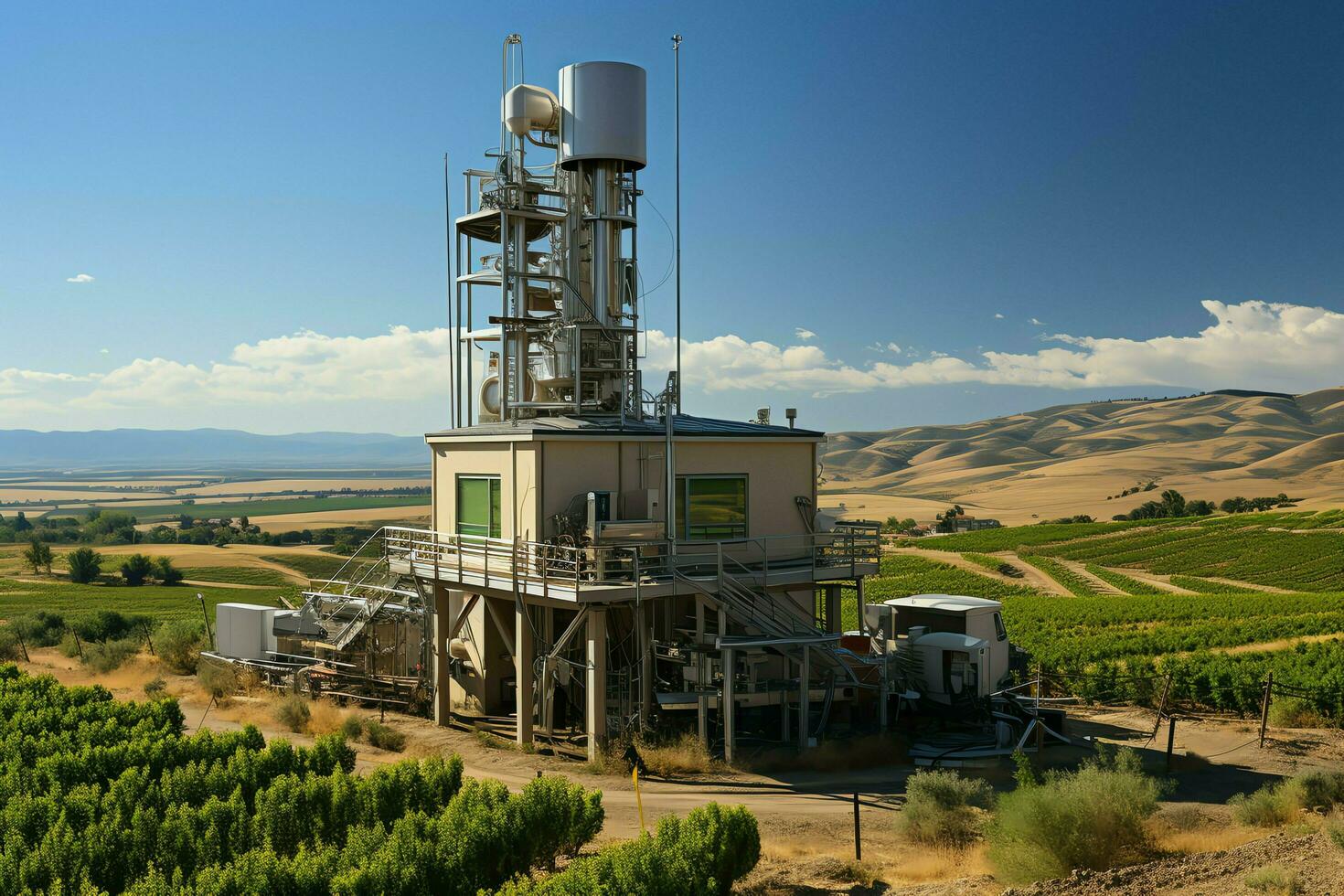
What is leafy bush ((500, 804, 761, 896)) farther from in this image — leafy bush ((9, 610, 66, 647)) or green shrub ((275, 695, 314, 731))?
leafy bush ((9, 610, 66, 647))

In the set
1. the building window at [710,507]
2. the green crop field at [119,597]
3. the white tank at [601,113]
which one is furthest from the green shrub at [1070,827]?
the green crop field at [119,597]

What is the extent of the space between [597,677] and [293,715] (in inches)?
364

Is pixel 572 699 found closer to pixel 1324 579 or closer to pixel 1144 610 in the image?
pixel 1144 610

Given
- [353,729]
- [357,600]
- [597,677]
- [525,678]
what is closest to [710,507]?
[597,677]

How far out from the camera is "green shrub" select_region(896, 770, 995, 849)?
1662cm

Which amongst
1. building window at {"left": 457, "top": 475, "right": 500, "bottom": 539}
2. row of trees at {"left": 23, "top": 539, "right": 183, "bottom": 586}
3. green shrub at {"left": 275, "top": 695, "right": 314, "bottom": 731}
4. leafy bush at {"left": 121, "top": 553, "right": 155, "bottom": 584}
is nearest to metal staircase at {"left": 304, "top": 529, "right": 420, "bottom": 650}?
building window at {"left": 457, "top": 475, "right": 500, "bottom": 539}

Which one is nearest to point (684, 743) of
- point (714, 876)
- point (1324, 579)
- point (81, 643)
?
point (714, 876)

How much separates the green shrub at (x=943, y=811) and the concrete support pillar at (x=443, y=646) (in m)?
13.2

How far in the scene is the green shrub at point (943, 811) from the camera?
16.6 meters

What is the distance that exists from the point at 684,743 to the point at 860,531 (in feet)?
23.7

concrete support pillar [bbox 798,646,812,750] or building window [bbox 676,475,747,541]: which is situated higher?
building window [bbox 676,475,747,541]

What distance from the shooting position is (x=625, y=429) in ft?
80.8

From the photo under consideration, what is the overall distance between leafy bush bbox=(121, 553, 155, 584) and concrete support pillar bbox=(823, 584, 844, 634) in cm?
7381

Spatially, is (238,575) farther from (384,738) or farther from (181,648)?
(384,738)
